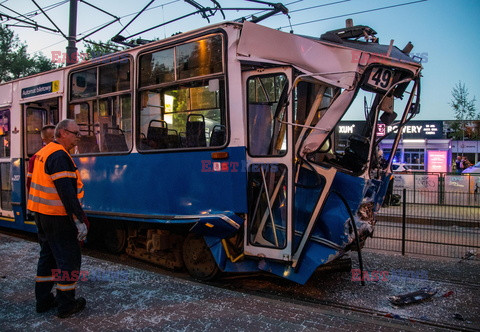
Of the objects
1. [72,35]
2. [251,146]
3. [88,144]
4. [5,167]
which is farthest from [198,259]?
[72,35]

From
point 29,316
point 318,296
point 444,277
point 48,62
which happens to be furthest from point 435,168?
point 48,62

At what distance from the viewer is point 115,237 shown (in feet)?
22.0

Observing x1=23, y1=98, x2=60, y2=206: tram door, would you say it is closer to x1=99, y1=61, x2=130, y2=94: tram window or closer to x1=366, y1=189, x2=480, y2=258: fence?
x1=99, y1=61, x2=130, y2=94: tram window

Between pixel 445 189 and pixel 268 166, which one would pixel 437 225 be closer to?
pixel 445 189

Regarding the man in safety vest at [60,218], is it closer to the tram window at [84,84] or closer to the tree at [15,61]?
the tram window at [84,84]

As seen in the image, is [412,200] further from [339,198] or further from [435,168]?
[435,168]

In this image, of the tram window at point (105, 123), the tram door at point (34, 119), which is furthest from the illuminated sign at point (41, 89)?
the tram window at point (105, 123)

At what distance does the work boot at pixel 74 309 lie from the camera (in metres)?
3.77

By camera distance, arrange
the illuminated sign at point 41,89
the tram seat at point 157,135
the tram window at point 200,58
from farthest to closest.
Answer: the illuminated sign at point 41,89, the tram seat at point 157,135, the tram window at point 200,58

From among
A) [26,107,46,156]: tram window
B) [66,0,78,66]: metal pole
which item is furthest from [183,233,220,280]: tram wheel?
[66,0,78,66]: metal pole

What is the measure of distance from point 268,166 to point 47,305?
2805mm

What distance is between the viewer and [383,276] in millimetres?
5637

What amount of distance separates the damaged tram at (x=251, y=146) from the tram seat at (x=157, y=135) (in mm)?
17

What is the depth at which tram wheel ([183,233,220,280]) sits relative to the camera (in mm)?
5238
